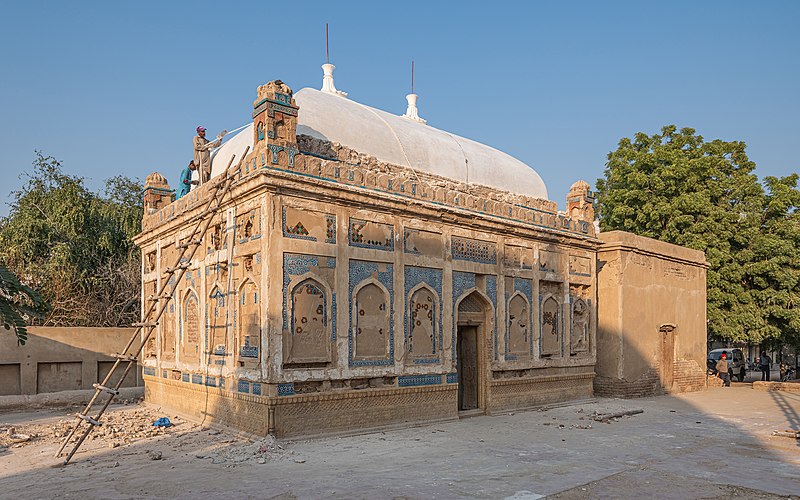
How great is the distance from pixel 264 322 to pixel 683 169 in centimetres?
1904

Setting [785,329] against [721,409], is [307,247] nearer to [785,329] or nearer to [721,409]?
[721,409]

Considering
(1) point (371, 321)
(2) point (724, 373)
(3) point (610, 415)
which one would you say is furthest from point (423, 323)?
(2) point (724, 373)

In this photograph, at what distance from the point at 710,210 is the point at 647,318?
7539mm

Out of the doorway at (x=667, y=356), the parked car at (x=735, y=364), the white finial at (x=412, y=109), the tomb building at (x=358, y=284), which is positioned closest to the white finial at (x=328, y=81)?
the tomb building at (x=358, y=284)

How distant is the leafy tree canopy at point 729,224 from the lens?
21.6 metres

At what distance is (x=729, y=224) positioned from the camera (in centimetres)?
2227

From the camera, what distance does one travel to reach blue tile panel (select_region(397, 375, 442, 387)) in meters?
11.0

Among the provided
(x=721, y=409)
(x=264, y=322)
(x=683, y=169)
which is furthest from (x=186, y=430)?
(x=683, y=169)

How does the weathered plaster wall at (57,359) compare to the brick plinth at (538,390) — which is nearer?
the brick plinth at (538,390)

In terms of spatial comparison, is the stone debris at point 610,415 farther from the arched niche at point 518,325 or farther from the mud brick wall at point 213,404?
the mud brick wall at point 213,404

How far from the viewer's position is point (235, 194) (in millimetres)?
10297

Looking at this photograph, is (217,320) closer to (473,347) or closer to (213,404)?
(213,404)

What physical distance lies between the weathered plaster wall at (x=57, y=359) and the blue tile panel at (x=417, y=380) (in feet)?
24.9

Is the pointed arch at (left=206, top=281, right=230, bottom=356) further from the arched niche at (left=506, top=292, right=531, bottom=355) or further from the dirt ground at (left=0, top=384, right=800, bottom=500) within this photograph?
the arched niche at (left=506, top=292, right=531, bottom=355)
